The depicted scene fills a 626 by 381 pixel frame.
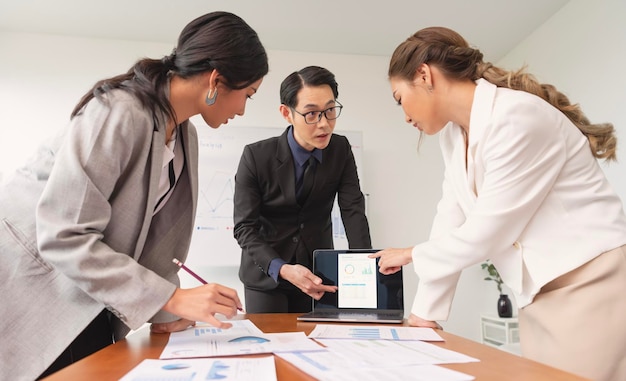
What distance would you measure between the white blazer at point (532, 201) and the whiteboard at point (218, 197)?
92.5 inches

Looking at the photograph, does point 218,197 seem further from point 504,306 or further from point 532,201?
point 532,201

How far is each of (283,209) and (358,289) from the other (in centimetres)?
48

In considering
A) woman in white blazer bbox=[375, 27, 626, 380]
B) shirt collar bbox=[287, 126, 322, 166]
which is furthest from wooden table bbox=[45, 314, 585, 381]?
shirt collar bbox=[287, 126, 322, 166]

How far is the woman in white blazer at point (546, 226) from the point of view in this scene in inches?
35.2

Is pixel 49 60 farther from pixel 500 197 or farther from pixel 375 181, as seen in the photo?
pixel 500 197

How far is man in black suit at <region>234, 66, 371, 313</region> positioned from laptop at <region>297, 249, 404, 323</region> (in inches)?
9.0

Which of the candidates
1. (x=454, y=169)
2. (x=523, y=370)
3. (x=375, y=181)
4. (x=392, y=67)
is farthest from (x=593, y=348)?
(x=375, y=181)

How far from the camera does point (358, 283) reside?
1.35 m

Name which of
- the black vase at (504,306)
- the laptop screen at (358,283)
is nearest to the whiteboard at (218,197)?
the black vase at (504,306)

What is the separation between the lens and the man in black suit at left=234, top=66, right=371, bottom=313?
1.62m

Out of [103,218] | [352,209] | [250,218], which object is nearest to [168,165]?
[103,218]

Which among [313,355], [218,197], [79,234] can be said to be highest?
[218,197]

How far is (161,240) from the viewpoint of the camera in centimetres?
116

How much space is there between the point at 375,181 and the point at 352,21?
118cm
